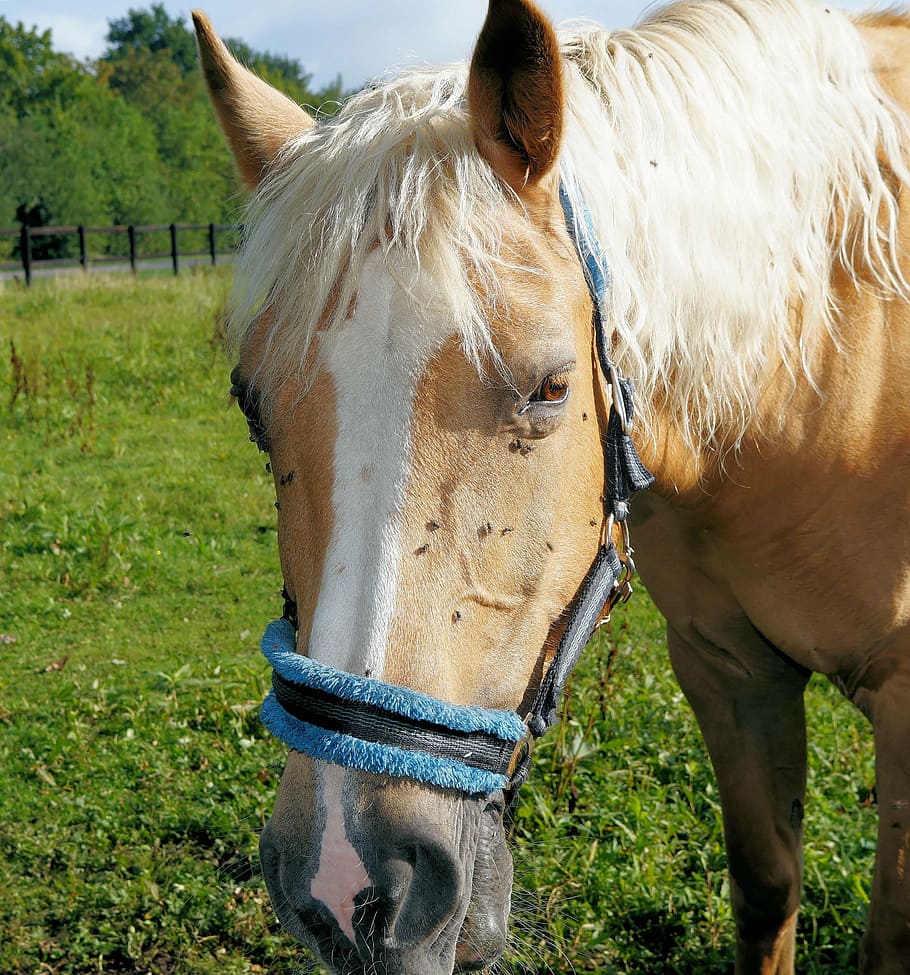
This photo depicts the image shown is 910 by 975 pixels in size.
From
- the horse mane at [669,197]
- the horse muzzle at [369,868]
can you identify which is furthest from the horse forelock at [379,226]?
the horse muzzle at [369,868]

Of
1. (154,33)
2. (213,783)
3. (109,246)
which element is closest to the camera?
(213,783)

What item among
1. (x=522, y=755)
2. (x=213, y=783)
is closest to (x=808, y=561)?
(x=522, y=755)

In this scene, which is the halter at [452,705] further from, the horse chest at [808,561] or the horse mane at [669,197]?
the horse chest at [808,561]

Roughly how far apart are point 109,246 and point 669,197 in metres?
32.5

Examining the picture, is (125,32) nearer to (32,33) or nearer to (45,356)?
(32,33)

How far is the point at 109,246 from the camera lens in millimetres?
31281

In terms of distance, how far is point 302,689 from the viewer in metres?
1.34

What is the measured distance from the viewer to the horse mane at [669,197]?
150 centimetres

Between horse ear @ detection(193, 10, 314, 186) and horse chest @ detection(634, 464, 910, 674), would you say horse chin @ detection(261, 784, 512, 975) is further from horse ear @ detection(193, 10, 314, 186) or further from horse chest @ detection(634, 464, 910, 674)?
horse ear @ detection(193, 10, 314, 186)

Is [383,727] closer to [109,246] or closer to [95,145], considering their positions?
[109,246]

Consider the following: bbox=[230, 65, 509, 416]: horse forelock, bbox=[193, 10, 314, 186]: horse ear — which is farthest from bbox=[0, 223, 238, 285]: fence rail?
bbox=[230, 65, 509, 416]: horse forelock

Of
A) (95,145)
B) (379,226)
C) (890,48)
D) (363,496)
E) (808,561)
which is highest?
(95,145)

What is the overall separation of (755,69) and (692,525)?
93cm

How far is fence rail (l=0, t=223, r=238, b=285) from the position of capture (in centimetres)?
2022
